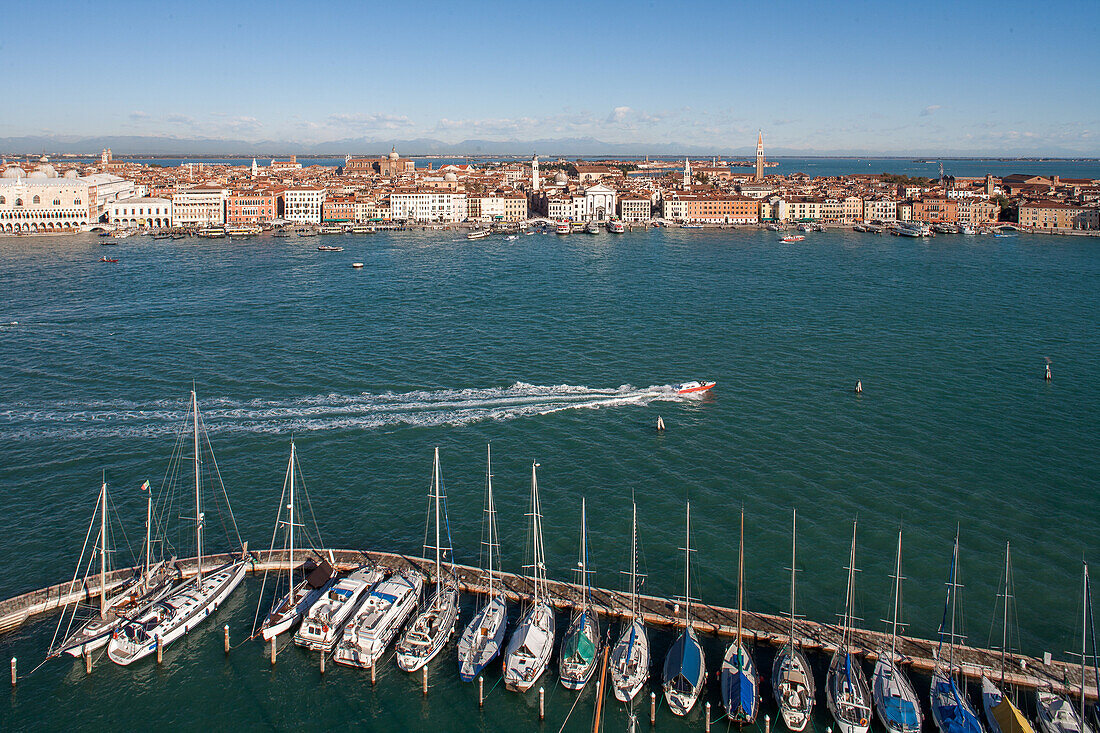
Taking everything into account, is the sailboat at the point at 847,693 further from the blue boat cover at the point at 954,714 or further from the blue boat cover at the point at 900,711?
the blue boat cover at the point at 954,714

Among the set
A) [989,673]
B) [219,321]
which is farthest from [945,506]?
[219,321]

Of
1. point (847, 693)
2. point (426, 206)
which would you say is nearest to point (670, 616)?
point (847, 693)

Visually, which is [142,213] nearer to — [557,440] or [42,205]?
[42,205]

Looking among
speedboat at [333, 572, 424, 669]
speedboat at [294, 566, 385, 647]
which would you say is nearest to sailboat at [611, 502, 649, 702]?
speedboat at [333, 572, 424, 669]

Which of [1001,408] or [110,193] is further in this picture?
[110,193]

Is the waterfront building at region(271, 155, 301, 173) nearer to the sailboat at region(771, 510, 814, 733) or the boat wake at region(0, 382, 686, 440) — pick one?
the boat wake at region(0, 382, 686, 440)

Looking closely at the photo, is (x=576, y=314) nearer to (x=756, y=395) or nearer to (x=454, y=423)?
(x=756, y=395)
